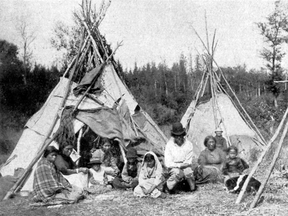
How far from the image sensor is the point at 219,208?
5.80 m

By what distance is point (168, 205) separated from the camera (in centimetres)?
615

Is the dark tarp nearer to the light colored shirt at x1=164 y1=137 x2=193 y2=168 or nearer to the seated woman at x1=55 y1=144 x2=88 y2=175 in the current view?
the seated woman at x1=55 y1=144 x2=88 y2=175

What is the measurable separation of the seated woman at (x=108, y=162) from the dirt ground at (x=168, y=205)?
82 centimetres

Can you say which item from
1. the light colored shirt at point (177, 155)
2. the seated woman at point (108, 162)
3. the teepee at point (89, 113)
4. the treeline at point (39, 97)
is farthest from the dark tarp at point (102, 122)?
the treeline at point (39, 97)

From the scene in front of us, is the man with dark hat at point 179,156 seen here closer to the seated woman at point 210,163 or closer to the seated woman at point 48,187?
the seated woman at point 210,163

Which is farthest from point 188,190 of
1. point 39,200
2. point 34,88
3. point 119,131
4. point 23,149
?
point 34,88

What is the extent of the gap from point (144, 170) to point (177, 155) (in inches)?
32.1

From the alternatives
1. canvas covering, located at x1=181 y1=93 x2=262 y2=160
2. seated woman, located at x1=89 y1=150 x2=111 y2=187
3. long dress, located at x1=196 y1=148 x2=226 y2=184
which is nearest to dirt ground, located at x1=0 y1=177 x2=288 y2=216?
long dress, located at x1=196 y1=148 x2=226 y2=184

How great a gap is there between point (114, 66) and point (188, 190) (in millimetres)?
4632

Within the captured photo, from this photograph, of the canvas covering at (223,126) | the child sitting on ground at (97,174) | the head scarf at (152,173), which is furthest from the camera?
the canvas covering at (223,126)

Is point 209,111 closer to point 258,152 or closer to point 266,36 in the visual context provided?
point 258,152

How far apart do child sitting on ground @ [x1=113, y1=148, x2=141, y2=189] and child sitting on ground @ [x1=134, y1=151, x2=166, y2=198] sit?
1.16 feet

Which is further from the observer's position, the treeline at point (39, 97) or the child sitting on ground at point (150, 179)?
the treeline at point (39, 97)

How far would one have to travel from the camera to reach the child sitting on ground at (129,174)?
7359 millimetres
